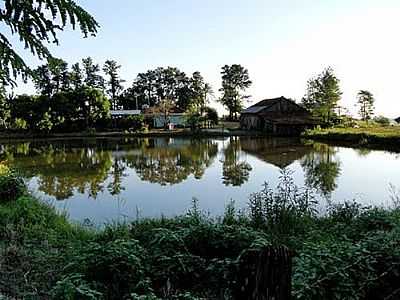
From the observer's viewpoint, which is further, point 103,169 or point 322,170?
point 103,169

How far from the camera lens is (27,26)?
292 centimetres

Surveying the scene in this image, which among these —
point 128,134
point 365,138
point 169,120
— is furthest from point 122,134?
point 365,138

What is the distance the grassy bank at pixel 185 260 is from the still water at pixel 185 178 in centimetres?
289

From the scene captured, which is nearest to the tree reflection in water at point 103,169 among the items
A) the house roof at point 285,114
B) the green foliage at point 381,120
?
the house roof at point 285,114

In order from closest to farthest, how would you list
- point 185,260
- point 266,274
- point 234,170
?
point 266,274 → point 185,260 → point 234,170

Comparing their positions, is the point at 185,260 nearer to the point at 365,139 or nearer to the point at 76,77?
the point at 365,139

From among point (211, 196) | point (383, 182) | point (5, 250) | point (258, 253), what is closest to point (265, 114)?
point (383, 182)

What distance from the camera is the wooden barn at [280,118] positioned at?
43.3m

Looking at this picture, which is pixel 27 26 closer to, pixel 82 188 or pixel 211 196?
pixel 211 196

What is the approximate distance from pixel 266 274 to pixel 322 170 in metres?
16.7

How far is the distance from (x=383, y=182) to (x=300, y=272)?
1268cm

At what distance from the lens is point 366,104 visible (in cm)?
5328

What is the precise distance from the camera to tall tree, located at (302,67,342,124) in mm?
44625

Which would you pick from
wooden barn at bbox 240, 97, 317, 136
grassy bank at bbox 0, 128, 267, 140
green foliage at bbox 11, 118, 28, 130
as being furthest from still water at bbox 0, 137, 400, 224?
green foliage at bbox 11, 118, 28, 130
